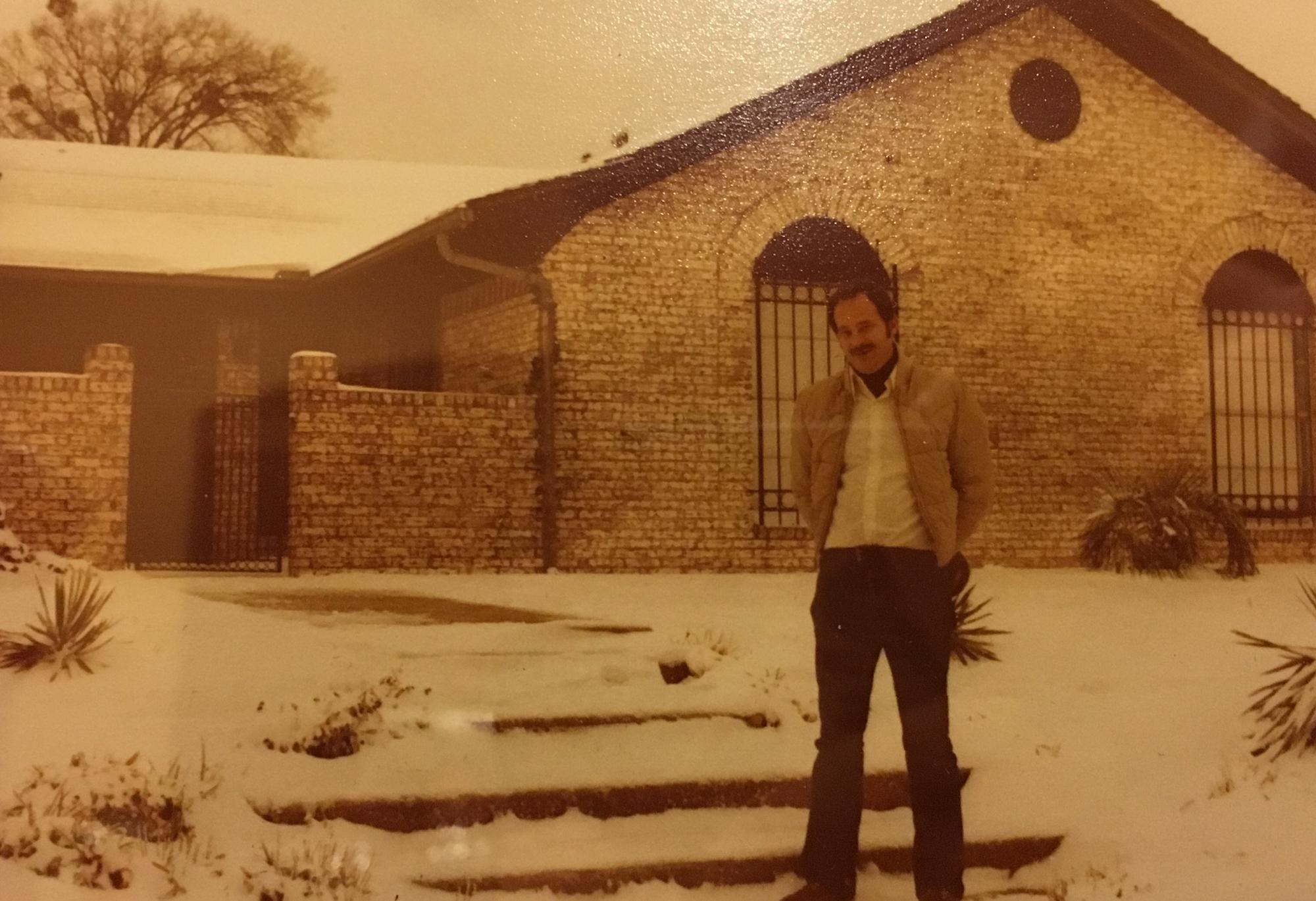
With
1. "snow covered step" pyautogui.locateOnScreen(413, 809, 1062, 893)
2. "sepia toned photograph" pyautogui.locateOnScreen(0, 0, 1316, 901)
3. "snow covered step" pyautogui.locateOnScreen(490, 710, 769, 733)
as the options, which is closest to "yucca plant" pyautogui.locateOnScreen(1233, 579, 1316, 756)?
"sepia toned photograph" pyautogui.locateOnScreen(0, 0, 1316, 901)

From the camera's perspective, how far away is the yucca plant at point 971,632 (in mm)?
3537

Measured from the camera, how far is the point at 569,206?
3693 millimetres

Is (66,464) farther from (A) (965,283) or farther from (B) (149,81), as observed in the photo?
(A) (965,283)

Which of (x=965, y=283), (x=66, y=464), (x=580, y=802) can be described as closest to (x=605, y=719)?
(x=580, y=802)

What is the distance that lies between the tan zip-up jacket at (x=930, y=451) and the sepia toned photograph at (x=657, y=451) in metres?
0.01

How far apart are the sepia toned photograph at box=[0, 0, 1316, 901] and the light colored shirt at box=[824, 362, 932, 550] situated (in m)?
0.02

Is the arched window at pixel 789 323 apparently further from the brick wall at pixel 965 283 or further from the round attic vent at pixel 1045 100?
the round attic vent at pixel 1045 100

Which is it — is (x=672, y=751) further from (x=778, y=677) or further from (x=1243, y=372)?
(x=1243, y=372)

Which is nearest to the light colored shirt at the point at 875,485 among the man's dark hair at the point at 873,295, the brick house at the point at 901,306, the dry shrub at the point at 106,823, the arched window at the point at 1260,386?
the man's dark hair at the point at 873,295

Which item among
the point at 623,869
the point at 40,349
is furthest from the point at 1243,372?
the point at 40,349

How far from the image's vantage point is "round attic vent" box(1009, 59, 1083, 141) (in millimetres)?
4176

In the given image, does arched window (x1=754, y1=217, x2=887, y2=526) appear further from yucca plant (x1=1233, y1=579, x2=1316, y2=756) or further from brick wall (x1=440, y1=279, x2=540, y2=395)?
yucca plant (x1=1233, y1=579, x2=1316, y2=756)

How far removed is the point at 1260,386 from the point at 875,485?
7.55 ft

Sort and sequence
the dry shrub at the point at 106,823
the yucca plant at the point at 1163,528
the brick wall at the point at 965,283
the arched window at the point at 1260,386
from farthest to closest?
the arched window at the point at 1260,386
the yucca plant at the point at 1163,528
the brick wall at the point at 965,283
the dry shrub at the point at 106,823
